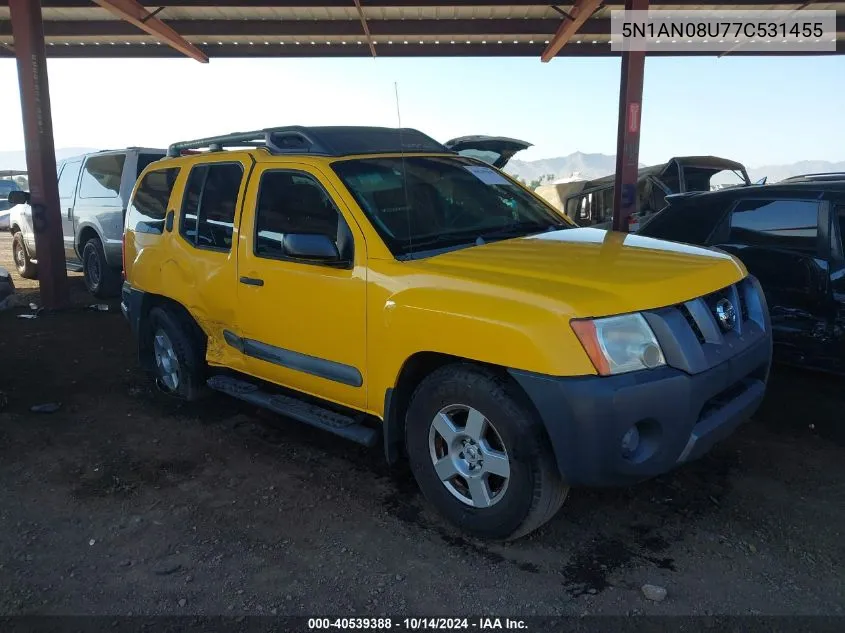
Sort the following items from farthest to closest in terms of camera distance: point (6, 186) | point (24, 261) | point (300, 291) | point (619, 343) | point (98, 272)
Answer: point (6, 186) → point (24, 261) → point (98, 272) → point (300, 291) → point (619, 343)

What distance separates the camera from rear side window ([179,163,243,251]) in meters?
4.23

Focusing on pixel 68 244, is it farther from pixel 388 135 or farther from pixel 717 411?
pixel 717 411

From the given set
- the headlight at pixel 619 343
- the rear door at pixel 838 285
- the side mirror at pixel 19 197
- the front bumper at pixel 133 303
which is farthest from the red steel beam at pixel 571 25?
the side mirror at pixel 19 197

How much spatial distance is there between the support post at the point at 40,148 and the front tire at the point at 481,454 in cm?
725

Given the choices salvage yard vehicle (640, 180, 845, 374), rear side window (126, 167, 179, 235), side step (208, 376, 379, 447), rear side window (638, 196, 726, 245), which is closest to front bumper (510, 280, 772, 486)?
side step (208, 376, 379, 447)

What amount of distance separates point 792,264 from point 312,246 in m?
3.48

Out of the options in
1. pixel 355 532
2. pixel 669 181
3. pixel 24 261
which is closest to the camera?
pixel 355 532

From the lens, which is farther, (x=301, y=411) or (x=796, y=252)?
(x=796, y=252)

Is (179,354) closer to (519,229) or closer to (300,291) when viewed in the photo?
(300,291)

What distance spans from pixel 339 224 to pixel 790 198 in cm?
343

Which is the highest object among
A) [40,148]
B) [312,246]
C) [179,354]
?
[40,148]

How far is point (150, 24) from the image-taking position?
9.42 metres

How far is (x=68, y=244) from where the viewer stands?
9617 mm

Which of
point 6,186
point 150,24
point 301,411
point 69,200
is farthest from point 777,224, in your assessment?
point 6,186
